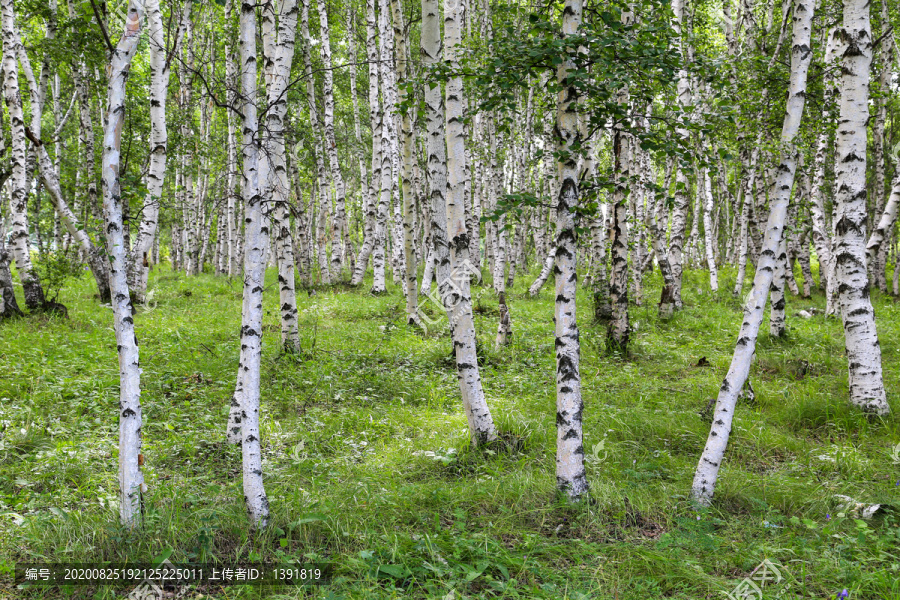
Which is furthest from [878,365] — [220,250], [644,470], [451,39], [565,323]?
[220,250]

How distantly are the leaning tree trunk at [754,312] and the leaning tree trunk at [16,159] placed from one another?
10.2 meters

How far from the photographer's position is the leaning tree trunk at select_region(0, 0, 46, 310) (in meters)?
8.44

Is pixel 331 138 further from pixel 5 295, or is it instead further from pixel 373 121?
pixel 5 295

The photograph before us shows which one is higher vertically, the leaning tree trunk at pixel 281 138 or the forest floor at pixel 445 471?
the leaning tree trunk at pixel 281 138

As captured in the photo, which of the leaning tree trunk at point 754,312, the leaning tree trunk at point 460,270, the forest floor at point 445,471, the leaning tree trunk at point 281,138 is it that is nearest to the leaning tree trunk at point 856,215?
the forest floor at point 445,471

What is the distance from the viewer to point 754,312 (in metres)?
4.23

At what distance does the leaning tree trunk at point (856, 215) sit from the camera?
5.79 meters

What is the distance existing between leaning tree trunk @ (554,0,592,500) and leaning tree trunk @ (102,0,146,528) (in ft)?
10.3

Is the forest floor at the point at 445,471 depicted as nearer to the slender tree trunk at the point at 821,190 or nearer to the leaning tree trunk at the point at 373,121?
the slender tree trunk at the point at 821,190

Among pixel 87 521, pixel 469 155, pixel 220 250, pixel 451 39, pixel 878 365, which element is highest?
pixel 469 155

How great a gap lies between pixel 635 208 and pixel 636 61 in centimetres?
952

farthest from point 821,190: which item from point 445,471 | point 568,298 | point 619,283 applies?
point 445,471

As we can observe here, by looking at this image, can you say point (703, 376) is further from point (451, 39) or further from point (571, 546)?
point (451, 39)

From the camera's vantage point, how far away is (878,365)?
5891 mm
